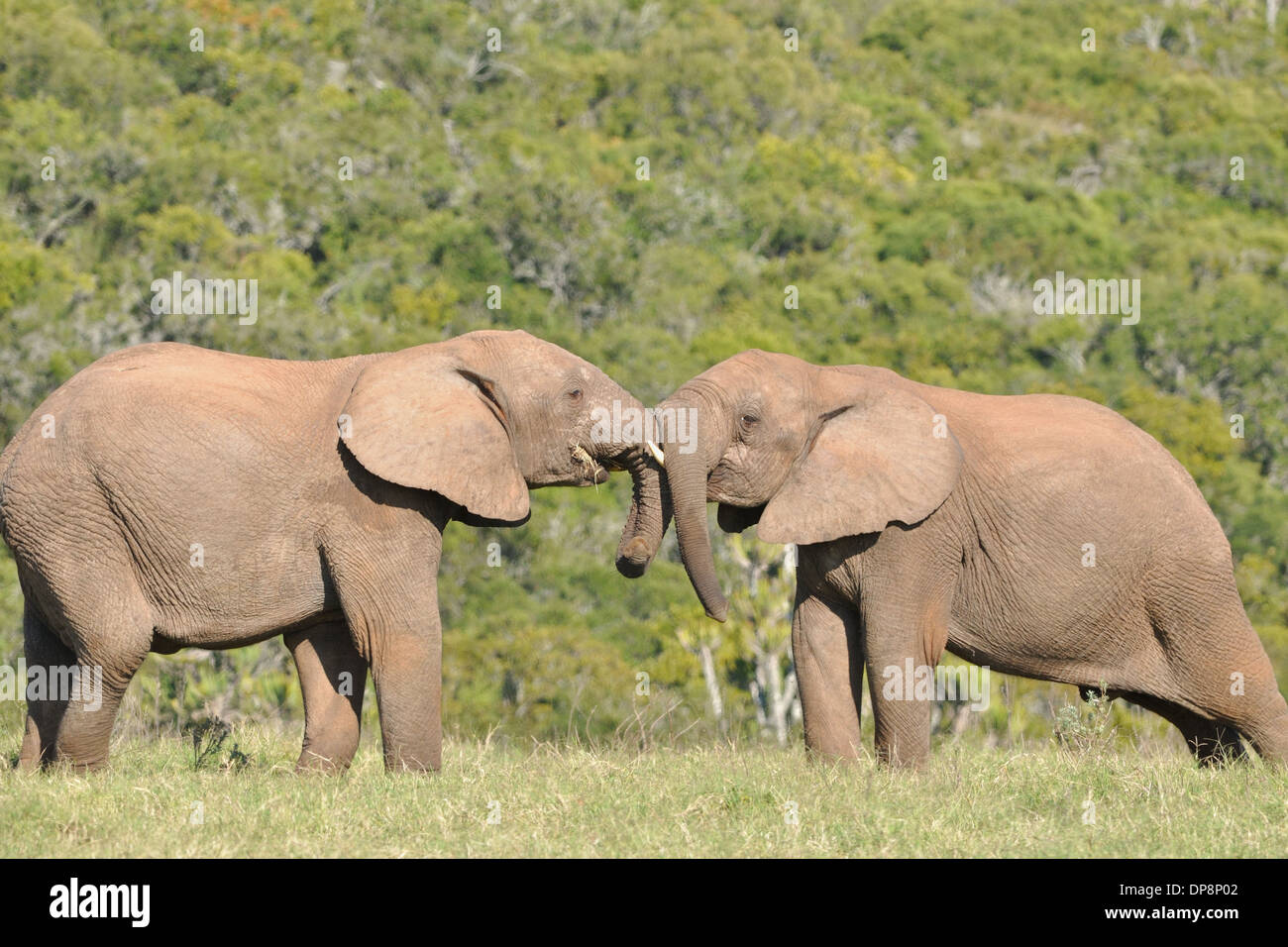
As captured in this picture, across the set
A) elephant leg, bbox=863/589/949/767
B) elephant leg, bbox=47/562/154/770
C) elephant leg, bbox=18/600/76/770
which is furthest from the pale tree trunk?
elephant leg, bbox=47/562/154/770

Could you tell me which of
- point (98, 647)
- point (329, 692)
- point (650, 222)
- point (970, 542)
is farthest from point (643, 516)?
point (650, 222)

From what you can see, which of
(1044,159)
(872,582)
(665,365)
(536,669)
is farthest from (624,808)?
(1044,159)

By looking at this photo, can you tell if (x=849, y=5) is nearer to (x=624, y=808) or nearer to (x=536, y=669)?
(x=536, y=669)

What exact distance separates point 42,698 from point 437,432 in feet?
7.40

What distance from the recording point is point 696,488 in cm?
820

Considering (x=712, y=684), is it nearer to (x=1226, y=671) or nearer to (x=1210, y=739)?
(x=1210, y=739)

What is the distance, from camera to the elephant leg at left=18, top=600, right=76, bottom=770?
8.25m

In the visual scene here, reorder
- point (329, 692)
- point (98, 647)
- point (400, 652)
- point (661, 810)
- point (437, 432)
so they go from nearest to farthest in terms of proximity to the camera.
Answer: point (661, 810), point (98, 647), point (400, 652), point (437, 432), point (329, 692)

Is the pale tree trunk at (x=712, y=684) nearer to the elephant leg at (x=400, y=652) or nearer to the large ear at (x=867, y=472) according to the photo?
the large ear at (x=867, y=472)

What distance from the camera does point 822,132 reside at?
209ft

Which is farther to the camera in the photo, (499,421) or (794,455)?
(794,455)

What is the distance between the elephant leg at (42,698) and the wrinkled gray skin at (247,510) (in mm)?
15

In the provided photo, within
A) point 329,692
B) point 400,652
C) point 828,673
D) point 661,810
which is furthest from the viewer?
point 329,692
